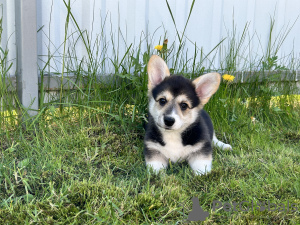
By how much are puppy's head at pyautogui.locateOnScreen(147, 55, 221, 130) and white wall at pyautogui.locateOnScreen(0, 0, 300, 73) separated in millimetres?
1236

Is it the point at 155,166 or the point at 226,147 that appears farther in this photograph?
the point at 226,147

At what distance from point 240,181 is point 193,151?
1.89ft

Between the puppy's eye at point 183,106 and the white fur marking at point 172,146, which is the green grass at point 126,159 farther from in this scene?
the puppy's eye at point 183,106

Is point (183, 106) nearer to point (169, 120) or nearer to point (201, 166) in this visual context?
point (169, 120)

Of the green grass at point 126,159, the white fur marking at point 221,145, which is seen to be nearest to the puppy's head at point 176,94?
the green grass at point 126,159

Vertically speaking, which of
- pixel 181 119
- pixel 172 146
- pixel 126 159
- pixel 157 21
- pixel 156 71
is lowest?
pixel 126 159

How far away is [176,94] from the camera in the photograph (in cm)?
327

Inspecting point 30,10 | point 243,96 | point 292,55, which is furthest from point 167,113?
point 292,55

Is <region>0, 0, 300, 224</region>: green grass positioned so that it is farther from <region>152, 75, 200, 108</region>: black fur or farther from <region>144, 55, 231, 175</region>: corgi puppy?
<region>152, 75, 200, 108</region>: black fur

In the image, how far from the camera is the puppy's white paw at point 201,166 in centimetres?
317

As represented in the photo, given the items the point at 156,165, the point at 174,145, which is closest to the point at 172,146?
the point at 174,145

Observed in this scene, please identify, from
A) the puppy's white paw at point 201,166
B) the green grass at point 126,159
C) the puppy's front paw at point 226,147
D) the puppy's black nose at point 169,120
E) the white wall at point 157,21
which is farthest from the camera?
the white wall at point 157,21

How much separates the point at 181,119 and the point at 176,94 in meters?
0.24

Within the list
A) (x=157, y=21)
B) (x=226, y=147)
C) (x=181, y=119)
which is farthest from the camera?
(x=157, y=21)
